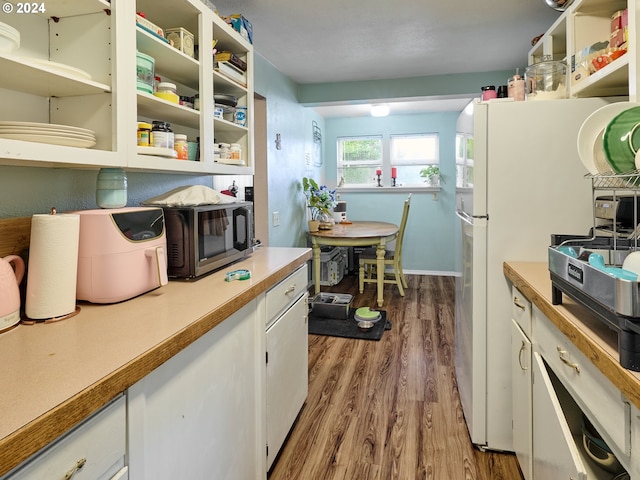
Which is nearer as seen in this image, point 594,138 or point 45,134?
point 45,134

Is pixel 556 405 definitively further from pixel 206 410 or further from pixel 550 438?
pixel 206 410

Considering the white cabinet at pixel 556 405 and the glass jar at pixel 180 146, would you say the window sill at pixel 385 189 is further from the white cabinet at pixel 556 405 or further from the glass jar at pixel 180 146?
the glass jar at pixel 180 146

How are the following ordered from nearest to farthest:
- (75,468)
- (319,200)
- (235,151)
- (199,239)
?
1. (75,468)
2. (199,239)
3. (235,151)
4. (319,200)

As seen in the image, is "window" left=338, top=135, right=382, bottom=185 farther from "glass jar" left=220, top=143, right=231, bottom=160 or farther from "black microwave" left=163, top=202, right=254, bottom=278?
"black microwave" left=163, top=202, right=254, bottom=278

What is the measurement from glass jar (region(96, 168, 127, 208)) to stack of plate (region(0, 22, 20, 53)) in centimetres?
42

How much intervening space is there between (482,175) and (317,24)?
1548 millimetres

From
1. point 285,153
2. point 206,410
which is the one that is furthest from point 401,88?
point 206,410

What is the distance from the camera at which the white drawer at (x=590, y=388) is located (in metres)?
0.77

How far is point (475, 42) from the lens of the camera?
2.88m

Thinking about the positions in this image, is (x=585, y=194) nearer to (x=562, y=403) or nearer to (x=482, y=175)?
(x=482, y=175)

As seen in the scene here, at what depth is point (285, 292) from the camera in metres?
1.73

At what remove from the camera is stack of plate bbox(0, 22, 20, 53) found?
2.98 feet

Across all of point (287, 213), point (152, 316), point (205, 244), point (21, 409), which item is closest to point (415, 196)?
point (287, 213)

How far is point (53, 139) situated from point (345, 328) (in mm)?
2692
